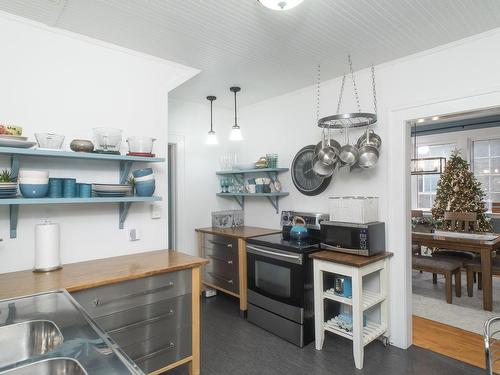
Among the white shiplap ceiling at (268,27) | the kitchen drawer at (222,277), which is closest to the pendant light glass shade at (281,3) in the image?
the white shiplap ceiling at (268,27)

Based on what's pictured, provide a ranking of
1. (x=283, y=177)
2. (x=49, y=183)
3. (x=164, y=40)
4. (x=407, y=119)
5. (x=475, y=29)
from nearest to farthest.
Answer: (x=49, y=183) < (x=475, y=29) < (x=164, y=40) < (x=407, y=119) < (x=283, y=177)

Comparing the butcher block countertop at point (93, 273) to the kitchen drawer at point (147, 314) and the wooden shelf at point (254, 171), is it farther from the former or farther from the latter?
the wooden shelf at point (254, 171)

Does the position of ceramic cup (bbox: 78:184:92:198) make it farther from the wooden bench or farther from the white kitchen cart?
the wooden bench

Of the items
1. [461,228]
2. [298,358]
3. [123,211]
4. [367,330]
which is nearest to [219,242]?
[123,211]

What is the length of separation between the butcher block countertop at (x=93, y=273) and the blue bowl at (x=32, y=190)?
0.50m

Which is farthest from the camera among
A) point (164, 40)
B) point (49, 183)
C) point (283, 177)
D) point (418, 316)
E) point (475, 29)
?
point (283, 177)

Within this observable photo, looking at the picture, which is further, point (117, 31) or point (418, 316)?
point (418, 316)

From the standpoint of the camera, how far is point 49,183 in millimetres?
2027

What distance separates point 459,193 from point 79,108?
18.6 ft

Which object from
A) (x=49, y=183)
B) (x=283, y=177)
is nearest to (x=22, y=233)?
(x=49, y=183)

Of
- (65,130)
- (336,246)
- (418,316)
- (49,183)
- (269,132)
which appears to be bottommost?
(418,316)

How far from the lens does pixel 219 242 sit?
363 centimetres

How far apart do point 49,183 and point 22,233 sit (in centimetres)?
39

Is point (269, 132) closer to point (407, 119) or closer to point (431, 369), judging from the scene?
point (407, 119)
